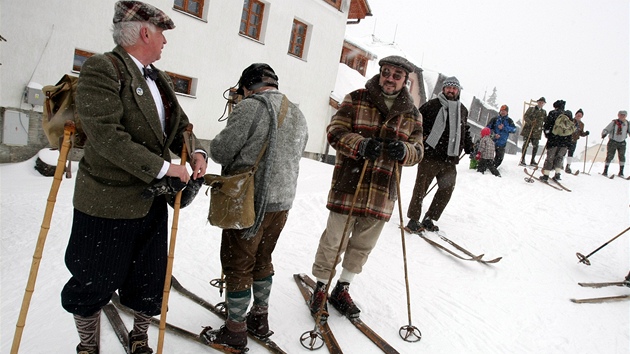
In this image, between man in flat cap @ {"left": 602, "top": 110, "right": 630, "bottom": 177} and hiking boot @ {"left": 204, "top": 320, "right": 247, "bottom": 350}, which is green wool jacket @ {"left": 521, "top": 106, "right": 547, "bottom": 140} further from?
hiking boot @ {"left": 204, "top": 320, "right": 247, "bottom": 350}

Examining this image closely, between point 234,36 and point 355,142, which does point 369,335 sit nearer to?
point 355,142

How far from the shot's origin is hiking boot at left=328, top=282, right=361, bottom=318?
314 cm

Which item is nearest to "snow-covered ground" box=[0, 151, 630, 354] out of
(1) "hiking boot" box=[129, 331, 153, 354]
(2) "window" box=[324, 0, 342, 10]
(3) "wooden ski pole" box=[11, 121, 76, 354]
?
(1) "hiking boot" box=[129, 331, 153, 354]

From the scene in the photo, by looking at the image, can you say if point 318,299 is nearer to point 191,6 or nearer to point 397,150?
point 397,150

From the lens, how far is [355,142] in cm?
289

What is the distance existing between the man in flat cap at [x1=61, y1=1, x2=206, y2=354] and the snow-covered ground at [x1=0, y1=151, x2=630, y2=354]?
644 millimetres

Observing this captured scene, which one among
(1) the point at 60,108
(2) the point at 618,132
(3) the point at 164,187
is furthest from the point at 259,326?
(2) the point at 618,132

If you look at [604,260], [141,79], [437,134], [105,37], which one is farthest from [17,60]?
[604,260]

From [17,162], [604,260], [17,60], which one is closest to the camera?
[604,260]

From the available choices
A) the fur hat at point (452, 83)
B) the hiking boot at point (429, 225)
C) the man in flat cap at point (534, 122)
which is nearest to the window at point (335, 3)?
the man in flat cap at point (534, 122)

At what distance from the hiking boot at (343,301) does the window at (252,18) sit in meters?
9.59

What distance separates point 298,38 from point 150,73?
1161cm

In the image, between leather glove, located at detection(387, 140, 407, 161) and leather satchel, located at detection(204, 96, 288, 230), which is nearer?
leather satchel, located at detection(204, 96, 288, 230)

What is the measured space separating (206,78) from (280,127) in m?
8.76
